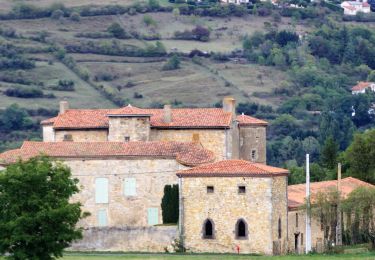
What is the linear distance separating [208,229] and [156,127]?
466 inches

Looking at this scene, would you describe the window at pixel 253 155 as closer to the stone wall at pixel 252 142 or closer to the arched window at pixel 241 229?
the stone wall at pixel 252 142

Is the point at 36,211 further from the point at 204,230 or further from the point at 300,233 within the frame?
the point at 300,233

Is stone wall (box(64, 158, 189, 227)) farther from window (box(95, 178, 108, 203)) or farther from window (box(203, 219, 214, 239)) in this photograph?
window (box(203, 219, 214, 239))

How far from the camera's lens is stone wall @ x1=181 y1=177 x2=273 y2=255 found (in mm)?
75125

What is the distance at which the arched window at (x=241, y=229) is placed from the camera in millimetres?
75438

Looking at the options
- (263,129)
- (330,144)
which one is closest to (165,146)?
(263,129)

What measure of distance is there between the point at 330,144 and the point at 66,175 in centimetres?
5066

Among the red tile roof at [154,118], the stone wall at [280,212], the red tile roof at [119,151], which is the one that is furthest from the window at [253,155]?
the stone wall at [280,212]

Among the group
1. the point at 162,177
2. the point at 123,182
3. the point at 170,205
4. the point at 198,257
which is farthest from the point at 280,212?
the point at 123,182

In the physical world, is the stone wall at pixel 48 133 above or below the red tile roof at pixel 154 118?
below

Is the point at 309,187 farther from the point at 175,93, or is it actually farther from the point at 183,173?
the point at 175,93

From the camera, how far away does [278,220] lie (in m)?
76.6

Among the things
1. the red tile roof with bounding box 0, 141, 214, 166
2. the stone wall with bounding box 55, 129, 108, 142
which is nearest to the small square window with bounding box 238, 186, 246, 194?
the red tile roof with bounding box 0, 141, 214, 166

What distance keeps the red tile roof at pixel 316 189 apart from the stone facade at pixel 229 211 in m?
4.32
